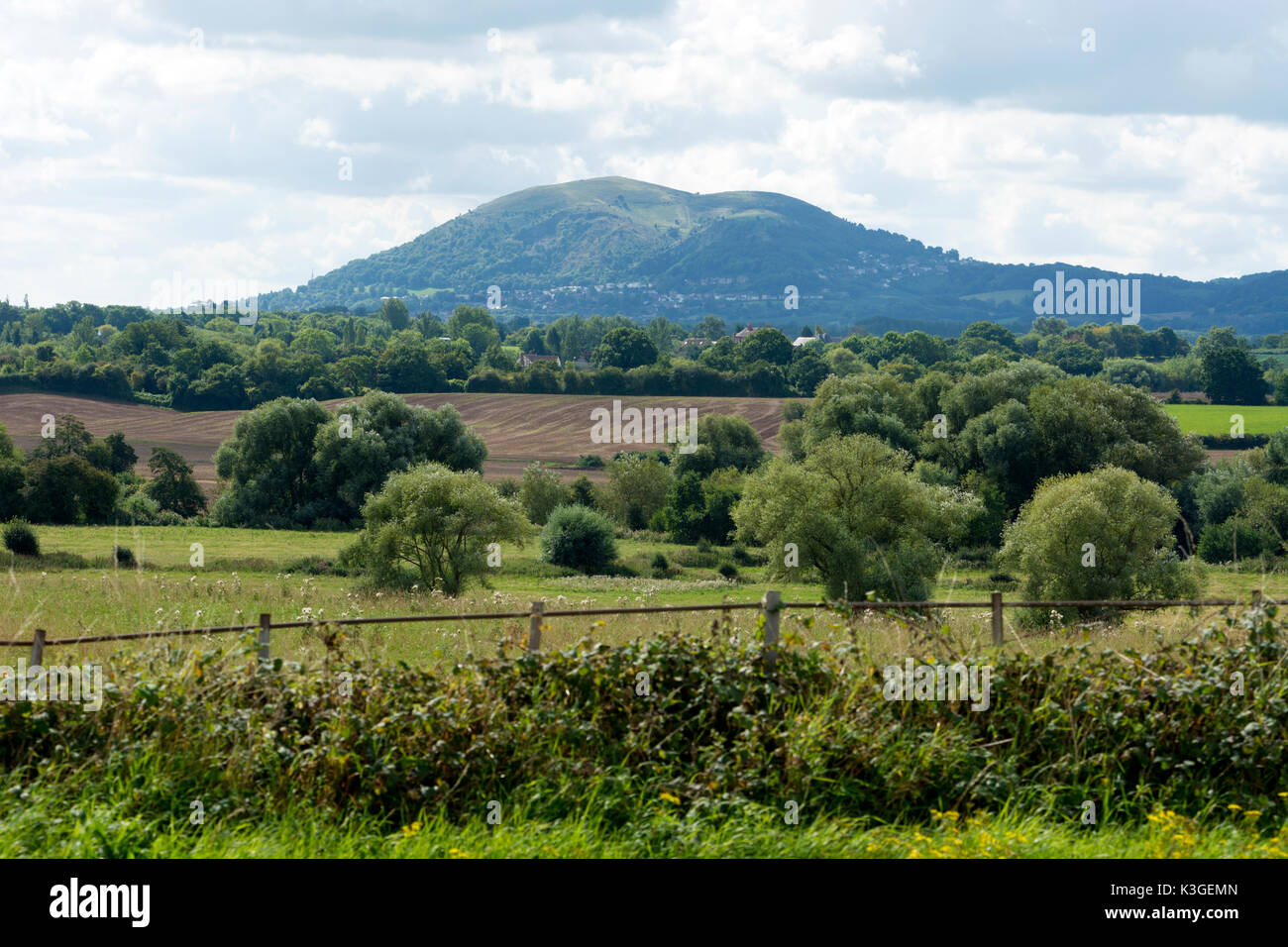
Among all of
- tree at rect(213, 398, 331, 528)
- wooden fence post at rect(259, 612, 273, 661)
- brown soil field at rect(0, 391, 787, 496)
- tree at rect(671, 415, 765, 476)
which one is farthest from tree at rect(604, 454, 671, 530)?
wooden fence post at rect(259, 612, 273, 661)

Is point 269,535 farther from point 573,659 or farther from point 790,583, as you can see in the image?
point 573,659

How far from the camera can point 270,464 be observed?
70750 millimetres

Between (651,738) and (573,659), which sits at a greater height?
(573,659)

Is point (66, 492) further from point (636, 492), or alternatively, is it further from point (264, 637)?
point (264, 637)

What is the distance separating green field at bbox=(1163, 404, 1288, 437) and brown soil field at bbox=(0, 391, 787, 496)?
1473 inches

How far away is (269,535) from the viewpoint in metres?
63.0

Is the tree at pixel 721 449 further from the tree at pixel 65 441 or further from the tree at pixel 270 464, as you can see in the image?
the tree at pixel 65 441

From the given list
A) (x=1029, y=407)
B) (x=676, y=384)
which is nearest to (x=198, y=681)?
(x=1029, y=407)

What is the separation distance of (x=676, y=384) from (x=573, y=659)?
12015 cm

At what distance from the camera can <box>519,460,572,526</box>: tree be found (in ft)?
229

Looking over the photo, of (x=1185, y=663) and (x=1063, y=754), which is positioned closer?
(x=1063, y=754)

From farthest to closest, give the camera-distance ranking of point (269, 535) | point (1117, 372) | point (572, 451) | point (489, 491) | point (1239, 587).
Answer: point (1117, 372) < point (572, 451) < point (269, 535) < point (1239, 587) < point (489, 491)

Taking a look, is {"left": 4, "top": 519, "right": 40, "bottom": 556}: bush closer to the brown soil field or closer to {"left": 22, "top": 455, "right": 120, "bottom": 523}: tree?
{"left": 22, "top": 455, "right": 120, "bottom": 523}: tree

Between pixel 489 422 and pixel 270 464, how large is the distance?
40.1 metres
